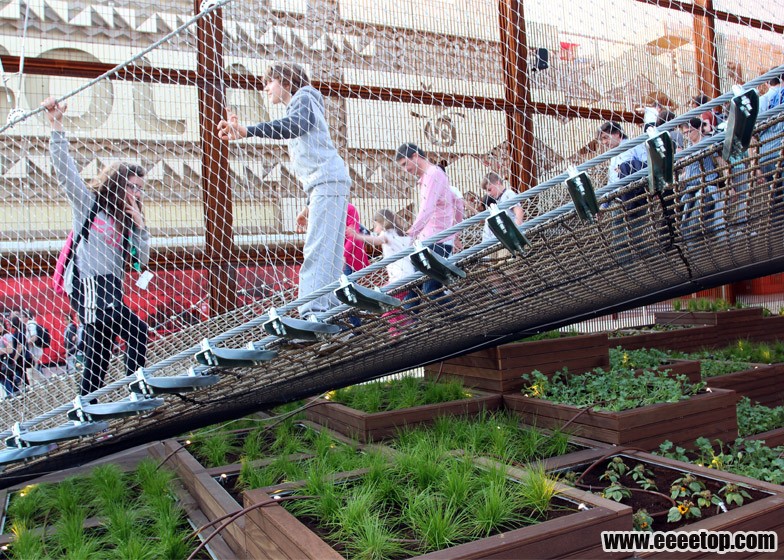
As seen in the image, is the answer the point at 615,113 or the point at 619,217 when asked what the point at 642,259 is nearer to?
the point at 619,217

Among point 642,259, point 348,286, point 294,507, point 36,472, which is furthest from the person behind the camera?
point 36,472

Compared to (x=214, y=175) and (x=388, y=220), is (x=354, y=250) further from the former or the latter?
(x=214, y=175)

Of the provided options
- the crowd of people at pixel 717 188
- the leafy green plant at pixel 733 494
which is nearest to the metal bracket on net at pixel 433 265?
the crowd of people at pixel 717 188

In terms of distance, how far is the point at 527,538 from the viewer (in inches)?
68.9

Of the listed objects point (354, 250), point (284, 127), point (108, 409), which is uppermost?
point (284, 127)

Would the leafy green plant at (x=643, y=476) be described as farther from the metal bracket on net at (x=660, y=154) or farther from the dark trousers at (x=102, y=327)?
the dark trousers at (x=102, y=327)

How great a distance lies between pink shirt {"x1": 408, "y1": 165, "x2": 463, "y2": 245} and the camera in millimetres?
3211

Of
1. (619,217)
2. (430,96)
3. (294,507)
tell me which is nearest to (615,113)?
(430,96)

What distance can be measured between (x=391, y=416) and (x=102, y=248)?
1592 mm

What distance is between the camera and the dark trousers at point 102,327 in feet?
9.22

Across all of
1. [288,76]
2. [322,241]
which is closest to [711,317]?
[322,241]

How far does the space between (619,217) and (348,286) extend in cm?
88

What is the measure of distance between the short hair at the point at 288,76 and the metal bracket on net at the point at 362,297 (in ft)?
3.37

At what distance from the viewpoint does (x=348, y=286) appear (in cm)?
205
